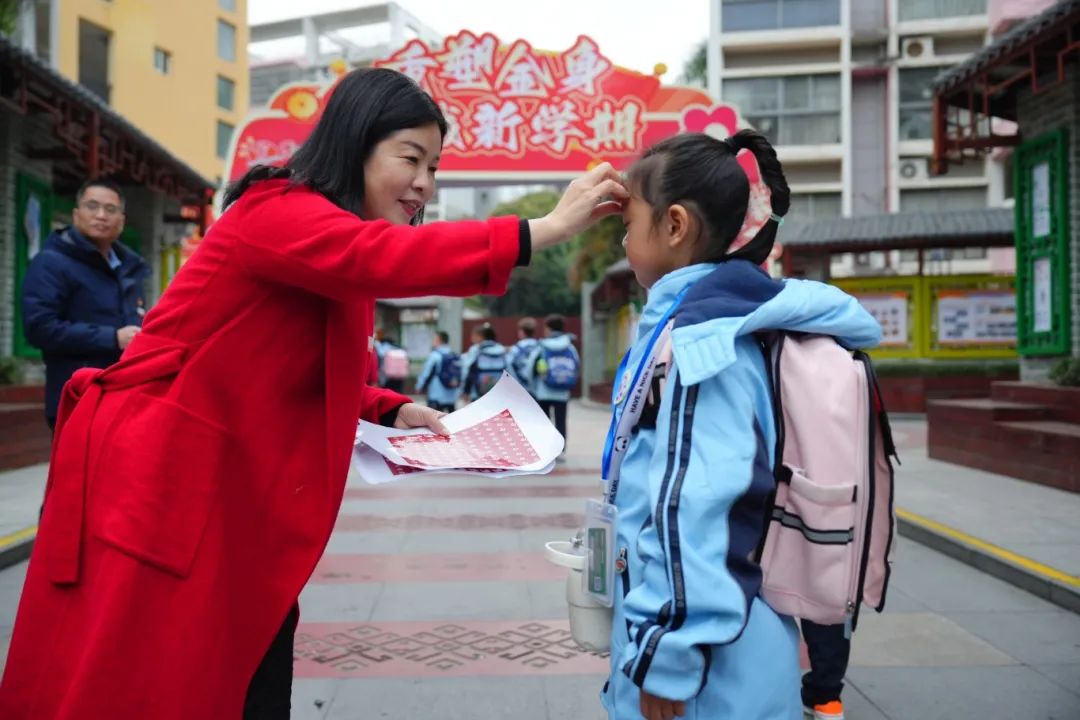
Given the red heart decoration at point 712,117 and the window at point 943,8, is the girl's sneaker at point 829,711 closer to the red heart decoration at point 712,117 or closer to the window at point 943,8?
the red heart decoration at point 712,117

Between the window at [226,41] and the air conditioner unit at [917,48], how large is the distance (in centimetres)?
2341

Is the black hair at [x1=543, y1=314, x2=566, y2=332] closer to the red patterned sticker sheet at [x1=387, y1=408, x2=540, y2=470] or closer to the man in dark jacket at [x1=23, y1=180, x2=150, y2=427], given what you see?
the man in dark jacket at [x1=23, y1=180, x2=150, y2=427]

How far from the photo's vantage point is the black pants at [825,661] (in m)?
2.69

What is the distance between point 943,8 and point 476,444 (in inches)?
1312

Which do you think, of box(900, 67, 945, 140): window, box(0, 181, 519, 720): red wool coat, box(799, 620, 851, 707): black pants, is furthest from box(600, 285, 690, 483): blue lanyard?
box(900, 67, 945, 140): window

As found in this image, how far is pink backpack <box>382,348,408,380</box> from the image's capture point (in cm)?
1316

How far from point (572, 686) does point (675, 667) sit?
1.89 meters

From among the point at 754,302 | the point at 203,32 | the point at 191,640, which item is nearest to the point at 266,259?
the point at 191,640

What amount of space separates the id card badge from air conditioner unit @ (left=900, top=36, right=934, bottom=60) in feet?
107

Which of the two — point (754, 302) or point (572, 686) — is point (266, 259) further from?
point (572, 686)

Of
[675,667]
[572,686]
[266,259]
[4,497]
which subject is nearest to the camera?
[675,667]

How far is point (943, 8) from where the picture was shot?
30.3m

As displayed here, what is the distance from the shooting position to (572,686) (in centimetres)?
319

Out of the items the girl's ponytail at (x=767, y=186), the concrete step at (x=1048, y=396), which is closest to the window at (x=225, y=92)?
the concrete step at (x=1048, y=396)
